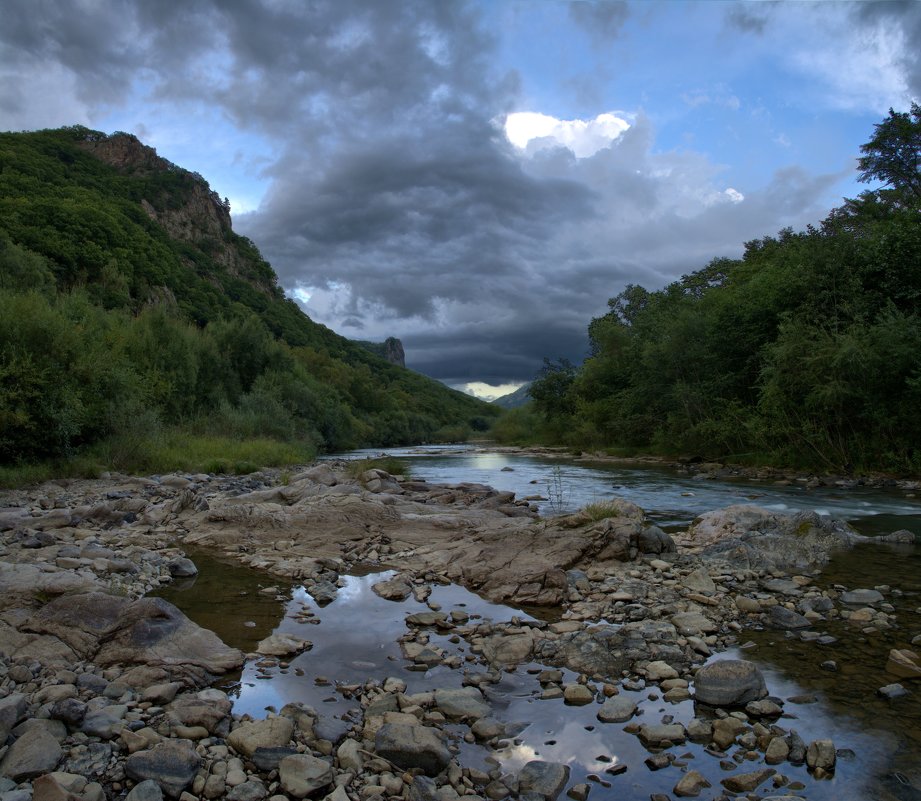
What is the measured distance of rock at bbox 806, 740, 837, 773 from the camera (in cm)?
403

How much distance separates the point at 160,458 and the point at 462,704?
854 inches

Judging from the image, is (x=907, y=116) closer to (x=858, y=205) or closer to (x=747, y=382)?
(x=858, y=205)

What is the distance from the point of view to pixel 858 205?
40625 mm

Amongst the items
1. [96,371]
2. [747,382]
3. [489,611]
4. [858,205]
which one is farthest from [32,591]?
[858,205]

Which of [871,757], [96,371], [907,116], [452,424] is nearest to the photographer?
[871,757]

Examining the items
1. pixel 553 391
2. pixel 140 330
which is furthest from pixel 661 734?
pixel 553 391

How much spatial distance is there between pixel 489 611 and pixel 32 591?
5.30 meters

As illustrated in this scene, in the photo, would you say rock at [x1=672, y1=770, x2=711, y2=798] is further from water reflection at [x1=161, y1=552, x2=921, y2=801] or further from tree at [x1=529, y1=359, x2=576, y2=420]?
tree at [x1=529, y1=359, x2=576, y2=420]

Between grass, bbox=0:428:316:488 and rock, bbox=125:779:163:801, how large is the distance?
16.6 meters

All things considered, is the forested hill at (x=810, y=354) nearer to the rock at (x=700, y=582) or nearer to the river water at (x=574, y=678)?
the river water at (x=574, y=678)

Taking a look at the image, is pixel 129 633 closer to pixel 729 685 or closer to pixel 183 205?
pixel 729 685

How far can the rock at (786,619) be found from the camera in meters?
6.80

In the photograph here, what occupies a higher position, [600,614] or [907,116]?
[907,116]

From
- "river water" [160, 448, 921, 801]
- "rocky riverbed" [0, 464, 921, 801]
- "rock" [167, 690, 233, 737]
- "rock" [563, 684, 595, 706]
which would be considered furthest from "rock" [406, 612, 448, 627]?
"rock" [167, 690, 233, 737]
